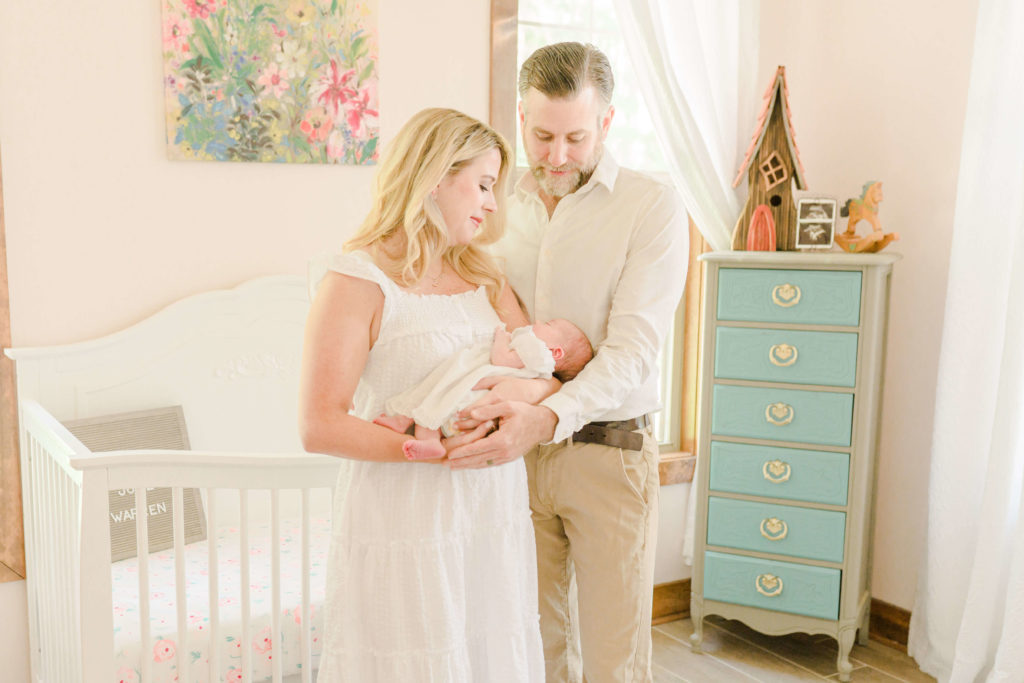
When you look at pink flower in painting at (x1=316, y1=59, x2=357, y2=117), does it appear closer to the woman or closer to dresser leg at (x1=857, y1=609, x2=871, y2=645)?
the woman

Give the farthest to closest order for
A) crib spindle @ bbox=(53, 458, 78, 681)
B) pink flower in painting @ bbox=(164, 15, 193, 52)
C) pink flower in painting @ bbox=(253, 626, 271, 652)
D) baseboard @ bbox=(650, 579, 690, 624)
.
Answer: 1. baseboard @ bbox=(650, 579, 690, 624)
2. pink flower in painting @ bbox=(164, 15, 193, 52)
3. pink flower in painting @ bbox=(253, 626, 271, 652)
4. crib spindle @ bbox=(53, 458, 78, 681)

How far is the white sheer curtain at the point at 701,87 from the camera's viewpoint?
2805mm

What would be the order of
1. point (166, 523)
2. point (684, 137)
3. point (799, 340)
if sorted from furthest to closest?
point (684, 137)
point (799, 340)
point (166, 523)

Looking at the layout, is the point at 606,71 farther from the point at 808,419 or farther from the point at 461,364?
the point at 808,419

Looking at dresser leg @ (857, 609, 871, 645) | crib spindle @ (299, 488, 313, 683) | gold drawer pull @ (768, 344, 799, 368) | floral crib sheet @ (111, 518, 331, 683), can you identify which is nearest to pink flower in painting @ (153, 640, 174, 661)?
floral crib sheet @ (111, 518, 331, 683)

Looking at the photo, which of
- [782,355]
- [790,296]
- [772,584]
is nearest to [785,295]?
[790,296]

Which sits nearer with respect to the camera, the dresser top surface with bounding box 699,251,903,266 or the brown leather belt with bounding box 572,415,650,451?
the brown leather belt with bounding box 572,415,650,451

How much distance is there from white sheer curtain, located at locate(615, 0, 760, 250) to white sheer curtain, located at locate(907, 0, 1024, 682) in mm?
721

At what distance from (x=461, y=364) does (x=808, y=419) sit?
5.13 feet

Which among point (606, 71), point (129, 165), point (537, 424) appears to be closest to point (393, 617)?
point (537, 424)

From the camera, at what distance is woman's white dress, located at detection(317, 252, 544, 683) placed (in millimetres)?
1401

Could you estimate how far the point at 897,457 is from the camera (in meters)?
2.93

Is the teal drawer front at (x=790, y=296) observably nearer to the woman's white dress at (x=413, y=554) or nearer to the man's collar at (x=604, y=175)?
the man's collar at (x=604, y=175)

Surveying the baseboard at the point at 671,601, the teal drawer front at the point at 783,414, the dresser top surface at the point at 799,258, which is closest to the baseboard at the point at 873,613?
the baseboard at the point at 671,601
